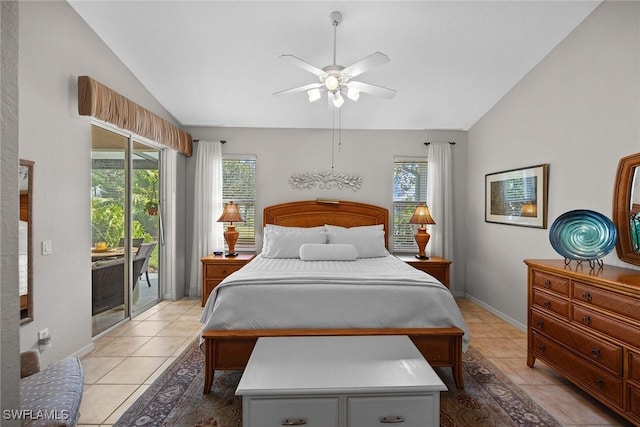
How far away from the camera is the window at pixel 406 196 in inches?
194

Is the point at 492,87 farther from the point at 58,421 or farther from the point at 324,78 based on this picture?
the point at 58,421

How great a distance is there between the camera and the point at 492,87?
150 inches

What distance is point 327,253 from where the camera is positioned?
3.73 meters

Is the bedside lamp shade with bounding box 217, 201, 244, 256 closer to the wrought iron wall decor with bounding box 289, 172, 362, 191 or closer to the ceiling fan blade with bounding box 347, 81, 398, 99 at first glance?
the wrought iron wall decor with bounding box 289, 172, 362, 191

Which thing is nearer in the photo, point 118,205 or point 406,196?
point 118,205

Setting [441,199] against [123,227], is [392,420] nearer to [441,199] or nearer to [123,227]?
[123,227]

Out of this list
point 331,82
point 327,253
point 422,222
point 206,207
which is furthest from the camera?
point 206,207

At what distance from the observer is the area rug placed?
2.08 meters

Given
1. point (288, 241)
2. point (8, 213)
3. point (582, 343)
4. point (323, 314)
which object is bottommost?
point (582, 343)

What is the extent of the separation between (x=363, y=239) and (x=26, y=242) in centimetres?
315

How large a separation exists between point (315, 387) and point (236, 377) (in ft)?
3.98

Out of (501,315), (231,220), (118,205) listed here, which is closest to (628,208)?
(501,315)

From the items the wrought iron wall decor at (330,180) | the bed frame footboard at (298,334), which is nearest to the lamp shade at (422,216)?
the wrought iron wall decor at (330,180)

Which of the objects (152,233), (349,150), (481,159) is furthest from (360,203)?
(152,233)
